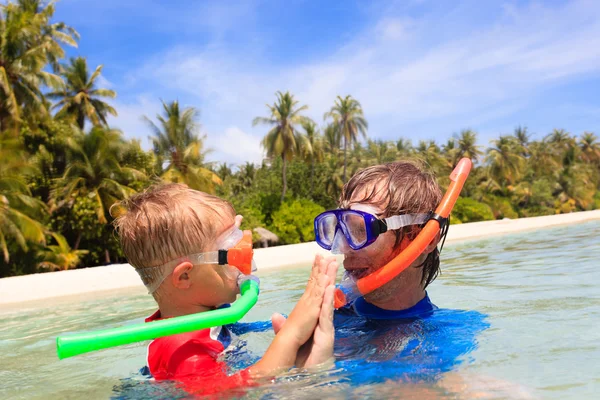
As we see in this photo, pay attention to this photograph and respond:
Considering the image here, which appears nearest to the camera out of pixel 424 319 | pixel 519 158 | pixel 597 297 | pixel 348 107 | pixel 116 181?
pixel 424 319

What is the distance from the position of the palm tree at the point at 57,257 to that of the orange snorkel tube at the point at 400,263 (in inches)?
737

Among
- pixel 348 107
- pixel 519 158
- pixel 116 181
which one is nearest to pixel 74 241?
pixel 116 181

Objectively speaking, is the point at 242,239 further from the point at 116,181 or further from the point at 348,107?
the point at 348,107

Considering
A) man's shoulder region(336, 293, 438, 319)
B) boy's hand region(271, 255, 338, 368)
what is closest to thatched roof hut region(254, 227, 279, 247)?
man's shoulder region(336, 293, 438, 319)

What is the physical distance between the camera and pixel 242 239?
92.4 inches

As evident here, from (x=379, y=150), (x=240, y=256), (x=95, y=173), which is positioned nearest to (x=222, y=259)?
(x=240, y=256)

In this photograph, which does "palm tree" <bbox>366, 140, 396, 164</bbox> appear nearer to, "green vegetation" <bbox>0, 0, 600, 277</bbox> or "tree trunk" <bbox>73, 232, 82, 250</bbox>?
"green vegetation" <bbox>0, 0, 600, 277</bbox>

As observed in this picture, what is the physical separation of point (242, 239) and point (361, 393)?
0.81 m

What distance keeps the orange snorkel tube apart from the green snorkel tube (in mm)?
509

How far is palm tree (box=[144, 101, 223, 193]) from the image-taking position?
84.4 feet

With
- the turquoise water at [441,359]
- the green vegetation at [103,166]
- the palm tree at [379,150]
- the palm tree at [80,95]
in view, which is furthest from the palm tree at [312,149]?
the turquoise water at [441,359]

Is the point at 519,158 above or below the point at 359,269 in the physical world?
above

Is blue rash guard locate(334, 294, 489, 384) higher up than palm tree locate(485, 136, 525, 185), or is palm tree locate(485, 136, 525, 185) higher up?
palm tree locate(485, 136, 525, 185)

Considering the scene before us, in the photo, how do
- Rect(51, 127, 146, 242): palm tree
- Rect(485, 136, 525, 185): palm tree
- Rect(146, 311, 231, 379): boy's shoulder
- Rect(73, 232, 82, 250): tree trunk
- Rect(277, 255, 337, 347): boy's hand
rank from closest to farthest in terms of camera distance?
Rect(277, 255, 337, 347): boy's hand → Rect(146, 311, 231, 379): boy's shoulder → Rect(51, 127, 146, 242): palm tree → Rect(73, 232, 82, 250): tree trunk → Rect(485, 136, 525, 185): palm tree
